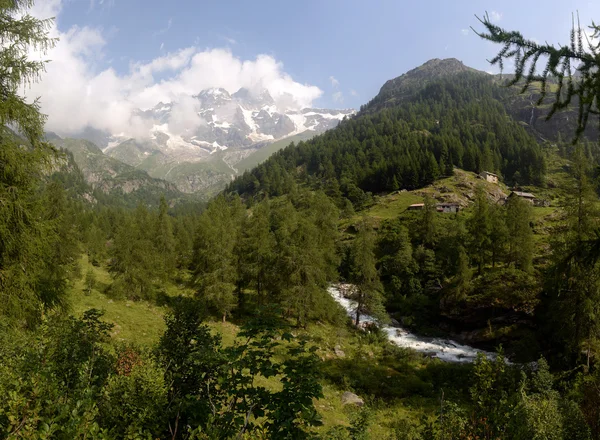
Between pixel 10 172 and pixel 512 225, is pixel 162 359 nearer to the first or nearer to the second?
pixel 10 172

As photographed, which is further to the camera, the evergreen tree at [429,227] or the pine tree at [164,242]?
the evergreen tree at [429,227]

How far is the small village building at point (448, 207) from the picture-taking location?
77312 mm

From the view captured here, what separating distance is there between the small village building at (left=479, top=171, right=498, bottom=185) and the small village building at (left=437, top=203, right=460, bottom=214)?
2743 cm

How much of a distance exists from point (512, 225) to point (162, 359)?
141 ft

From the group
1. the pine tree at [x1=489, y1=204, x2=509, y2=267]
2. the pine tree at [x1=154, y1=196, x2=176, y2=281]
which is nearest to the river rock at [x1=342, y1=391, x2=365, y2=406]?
the pine tree at [x1=489, y1=204, x2=509, y2=267]

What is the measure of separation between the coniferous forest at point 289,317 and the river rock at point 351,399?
0.48 feet

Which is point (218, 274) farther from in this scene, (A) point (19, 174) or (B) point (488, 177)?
(B) point (488, 177)

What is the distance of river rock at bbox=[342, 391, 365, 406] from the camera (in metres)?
20.1

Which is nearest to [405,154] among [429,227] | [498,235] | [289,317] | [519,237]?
[429,227]

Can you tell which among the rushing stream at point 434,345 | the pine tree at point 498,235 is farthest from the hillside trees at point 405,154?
the rushing stream at point 434,345

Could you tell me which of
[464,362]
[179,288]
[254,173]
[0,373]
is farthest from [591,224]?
[254,173]

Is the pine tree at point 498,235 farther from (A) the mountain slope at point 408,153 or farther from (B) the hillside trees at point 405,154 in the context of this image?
(A) the mountain slope at point 408,153

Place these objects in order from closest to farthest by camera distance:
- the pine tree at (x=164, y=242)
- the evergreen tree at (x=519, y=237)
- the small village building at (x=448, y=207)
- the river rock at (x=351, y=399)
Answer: the river rock at (x=351, y=399) < the evergreen tree at (x=519, y=237) < the pine tree at (x=164, y=242) < the small village building at (x=448, y=207)

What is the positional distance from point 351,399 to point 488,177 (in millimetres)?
98402
